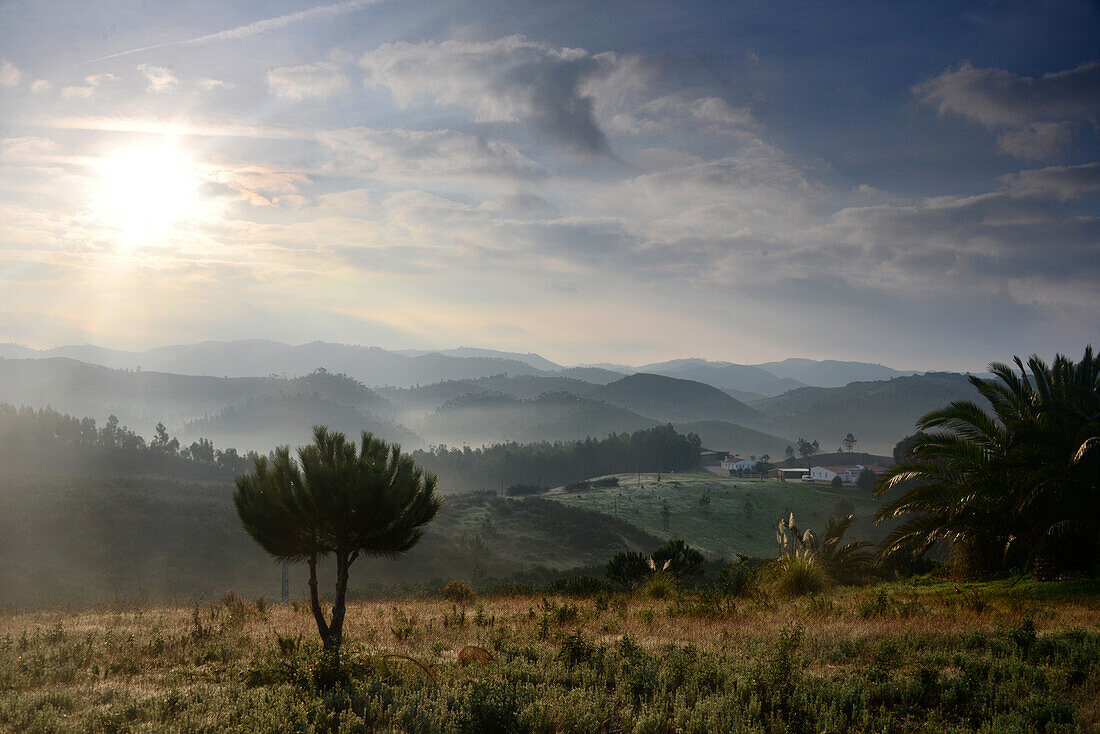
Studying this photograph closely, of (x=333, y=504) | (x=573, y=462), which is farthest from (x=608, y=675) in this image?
(x=573, y=462)

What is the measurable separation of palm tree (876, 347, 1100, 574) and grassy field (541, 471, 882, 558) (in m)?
64.7

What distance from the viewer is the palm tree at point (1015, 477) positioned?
45.5ft

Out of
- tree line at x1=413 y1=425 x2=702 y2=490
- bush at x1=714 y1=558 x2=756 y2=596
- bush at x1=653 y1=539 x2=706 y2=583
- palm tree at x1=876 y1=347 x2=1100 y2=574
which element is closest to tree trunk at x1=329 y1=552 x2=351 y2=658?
bush at x1=714 y1=558 x2=756 y2=596

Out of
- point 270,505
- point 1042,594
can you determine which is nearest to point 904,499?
point 1042,594

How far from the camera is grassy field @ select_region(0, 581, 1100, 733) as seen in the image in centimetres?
681

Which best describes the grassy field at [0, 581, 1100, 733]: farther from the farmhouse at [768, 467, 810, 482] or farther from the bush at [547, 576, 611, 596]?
the farmhouse at [768, 467, 810, 482]

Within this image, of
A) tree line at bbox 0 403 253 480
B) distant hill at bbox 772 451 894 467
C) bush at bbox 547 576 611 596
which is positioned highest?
bush at bbox 547 576 611 596

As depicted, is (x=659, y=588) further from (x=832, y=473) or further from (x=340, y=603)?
(x=832, y=473)

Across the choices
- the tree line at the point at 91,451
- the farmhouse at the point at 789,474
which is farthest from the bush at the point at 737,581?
the farmhouse at the point at 789,474

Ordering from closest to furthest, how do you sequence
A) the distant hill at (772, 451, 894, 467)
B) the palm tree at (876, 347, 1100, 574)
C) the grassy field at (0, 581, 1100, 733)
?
the grassy field at (0, 581, 1100, 733) < the palm tree at (876, 347, 1100, 574) < the distant hill at (772, 451, 894, 467)

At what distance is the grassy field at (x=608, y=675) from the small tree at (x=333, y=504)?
162 centimetres

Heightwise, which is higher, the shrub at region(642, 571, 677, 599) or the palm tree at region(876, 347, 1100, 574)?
the palm tree at region(876, 347, 1100, 574)

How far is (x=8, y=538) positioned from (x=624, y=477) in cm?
10736

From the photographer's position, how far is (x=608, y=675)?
845cm
